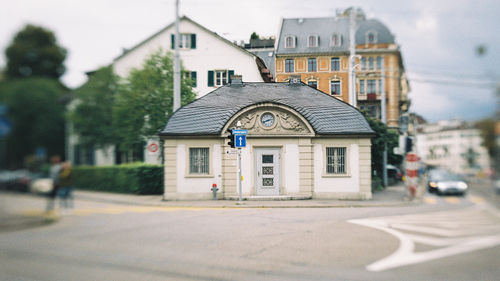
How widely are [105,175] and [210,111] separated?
28.8 ft

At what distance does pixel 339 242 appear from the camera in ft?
26.2

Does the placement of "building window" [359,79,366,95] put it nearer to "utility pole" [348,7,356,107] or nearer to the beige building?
the beige building

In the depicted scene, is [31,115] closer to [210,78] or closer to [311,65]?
[210,78]

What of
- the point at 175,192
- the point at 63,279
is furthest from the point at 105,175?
the point at 175,192

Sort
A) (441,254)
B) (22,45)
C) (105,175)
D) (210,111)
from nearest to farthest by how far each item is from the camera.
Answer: (22,45) → (441,254) → (105,175) → (210,111)

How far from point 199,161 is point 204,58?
10.1 m

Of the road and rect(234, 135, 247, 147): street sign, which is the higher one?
rect(234, 135, 247, 147): street sign

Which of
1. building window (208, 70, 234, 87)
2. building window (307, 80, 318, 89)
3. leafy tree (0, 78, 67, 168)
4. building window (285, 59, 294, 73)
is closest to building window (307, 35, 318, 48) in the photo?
building window (285, 59, 294, 73)

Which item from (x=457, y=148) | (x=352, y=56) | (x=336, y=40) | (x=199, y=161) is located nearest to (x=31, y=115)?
(x=457, y=148)

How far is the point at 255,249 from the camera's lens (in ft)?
24.2

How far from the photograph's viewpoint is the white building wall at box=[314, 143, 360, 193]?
17656mm

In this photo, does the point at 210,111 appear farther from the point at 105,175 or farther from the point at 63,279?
the point at 63,279

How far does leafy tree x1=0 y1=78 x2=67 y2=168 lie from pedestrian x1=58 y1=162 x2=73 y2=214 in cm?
40

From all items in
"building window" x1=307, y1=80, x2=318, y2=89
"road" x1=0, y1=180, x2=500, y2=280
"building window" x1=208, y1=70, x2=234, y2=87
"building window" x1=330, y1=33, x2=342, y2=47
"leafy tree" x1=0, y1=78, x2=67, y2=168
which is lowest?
"road" x1=0, y1=180, x2=500, y2=280
